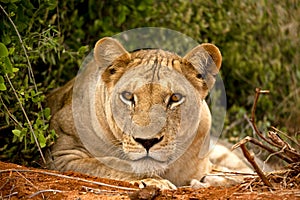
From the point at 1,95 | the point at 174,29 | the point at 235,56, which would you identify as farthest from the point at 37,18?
the point at 235,56

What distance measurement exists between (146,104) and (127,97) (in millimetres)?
223

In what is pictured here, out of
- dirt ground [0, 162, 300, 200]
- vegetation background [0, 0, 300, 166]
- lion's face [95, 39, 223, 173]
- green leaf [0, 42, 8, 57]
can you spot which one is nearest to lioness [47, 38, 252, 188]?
lion's face [95, 39, 223, 173]

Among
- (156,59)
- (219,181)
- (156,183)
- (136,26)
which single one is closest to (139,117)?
(156,183)

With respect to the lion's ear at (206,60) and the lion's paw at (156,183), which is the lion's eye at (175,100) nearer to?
the lion's ear at (206,60)

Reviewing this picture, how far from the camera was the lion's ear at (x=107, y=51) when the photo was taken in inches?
183

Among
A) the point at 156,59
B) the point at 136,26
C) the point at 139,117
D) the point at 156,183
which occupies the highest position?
the point at 156,59

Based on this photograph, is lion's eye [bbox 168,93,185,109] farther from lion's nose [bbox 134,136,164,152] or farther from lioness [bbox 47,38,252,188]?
lion's nose [bbox 134,136,164,152]

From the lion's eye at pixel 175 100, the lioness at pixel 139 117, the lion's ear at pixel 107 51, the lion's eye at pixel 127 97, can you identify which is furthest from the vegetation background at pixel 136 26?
the lion's eye at pixel 175 100

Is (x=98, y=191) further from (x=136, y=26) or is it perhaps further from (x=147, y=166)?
(x=136, y=26)

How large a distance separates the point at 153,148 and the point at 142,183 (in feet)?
0.90

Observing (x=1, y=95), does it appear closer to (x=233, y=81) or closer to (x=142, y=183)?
(x=142, y=183)

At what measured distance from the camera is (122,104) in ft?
14.9

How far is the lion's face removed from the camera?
169 inches

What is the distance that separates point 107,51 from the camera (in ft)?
15.4
